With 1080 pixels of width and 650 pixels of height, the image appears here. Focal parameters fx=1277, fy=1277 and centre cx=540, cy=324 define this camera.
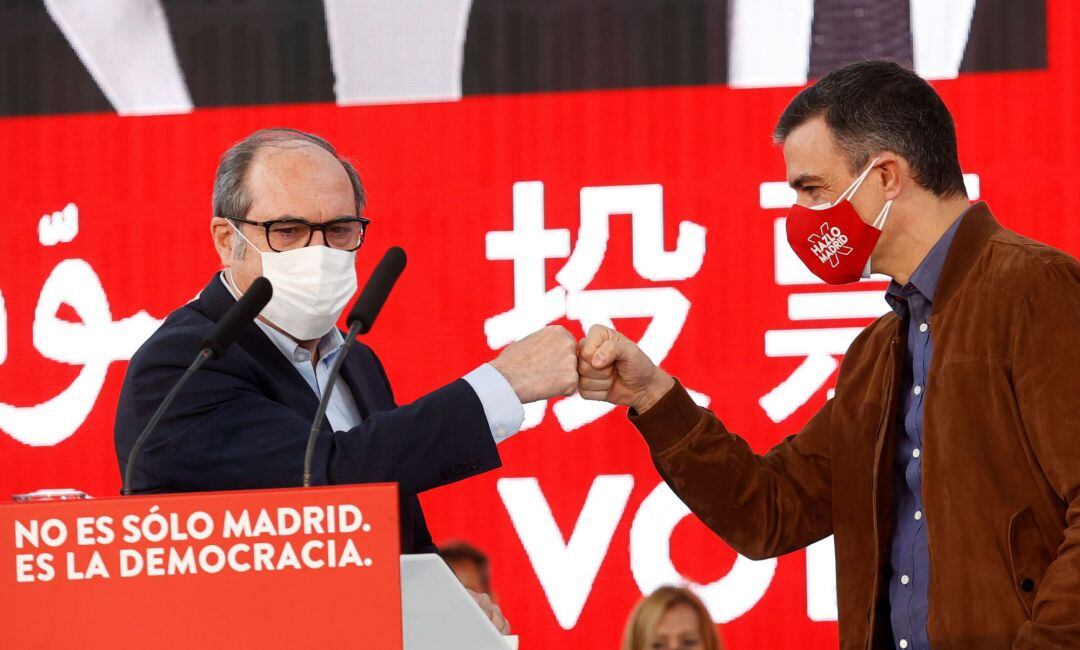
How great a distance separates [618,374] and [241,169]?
71cm

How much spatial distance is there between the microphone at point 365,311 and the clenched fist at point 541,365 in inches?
12.1

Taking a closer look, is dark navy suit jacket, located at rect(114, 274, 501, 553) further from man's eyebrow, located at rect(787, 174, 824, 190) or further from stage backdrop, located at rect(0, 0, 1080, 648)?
stage backdrop, located at rect(0, 0, 1080, 648)

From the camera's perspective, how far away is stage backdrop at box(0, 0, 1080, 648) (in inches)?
127

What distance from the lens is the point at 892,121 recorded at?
1957 millimetres

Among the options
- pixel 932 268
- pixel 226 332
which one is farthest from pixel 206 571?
pixel 932 268

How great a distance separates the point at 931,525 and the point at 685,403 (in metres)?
0.48

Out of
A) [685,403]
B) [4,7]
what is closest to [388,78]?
[4,7]

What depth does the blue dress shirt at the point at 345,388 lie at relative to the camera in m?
1.74

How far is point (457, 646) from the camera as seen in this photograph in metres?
Result: 1.28

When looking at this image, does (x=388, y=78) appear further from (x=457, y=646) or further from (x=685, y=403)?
(x=457, y=646)

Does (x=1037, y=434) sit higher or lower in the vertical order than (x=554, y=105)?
lower

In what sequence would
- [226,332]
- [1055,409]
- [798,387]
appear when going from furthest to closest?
1. [798,387]
2. [1055,409]
3. [226,332]

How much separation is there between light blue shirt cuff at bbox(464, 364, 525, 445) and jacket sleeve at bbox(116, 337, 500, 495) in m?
0.01

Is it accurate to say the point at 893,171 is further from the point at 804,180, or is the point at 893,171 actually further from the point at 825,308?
the point at 825,308
